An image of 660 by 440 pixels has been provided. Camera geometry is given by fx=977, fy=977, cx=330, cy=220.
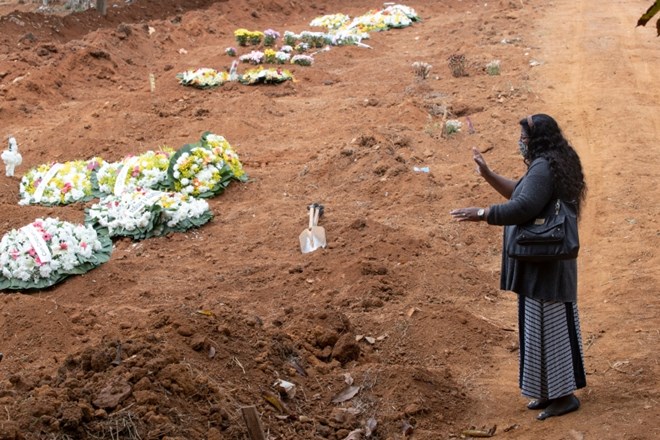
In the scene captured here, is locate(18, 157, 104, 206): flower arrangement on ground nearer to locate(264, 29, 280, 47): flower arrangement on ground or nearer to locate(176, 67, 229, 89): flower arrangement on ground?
locate(176, 67, 229, 89): flower arrangement on ground

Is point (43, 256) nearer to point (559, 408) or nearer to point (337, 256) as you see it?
point (337, 256)

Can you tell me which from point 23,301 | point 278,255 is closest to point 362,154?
point 278,255

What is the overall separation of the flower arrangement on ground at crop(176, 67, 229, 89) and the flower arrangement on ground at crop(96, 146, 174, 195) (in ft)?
16.3

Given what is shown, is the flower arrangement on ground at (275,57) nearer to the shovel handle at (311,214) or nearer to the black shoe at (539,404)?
the shovel handle at (311,214)

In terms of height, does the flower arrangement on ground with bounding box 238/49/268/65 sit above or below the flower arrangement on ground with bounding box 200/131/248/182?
below

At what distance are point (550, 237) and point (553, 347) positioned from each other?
0.69m

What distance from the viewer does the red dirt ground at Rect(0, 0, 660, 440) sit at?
538cm

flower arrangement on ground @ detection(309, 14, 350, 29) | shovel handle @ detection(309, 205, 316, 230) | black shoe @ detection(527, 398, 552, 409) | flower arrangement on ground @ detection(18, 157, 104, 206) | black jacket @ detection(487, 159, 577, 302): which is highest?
black jacket @ detection(487, 159, 577, 302)

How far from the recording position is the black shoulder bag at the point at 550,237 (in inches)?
207

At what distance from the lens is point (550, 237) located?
5.26 metres

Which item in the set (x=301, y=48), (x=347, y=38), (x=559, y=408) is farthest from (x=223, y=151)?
(x=347, y=38)

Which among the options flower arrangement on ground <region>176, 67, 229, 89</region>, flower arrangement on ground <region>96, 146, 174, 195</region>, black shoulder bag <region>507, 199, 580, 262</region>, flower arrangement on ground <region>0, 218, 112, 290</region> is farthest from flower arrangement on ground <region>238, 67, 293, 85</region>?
black shoulder bag <region>507, 199, 580, 262</region>

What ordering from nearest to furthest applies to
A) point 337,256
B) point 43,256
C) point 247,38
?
1. point 43,256
2. point 337,256
3. point 247,38

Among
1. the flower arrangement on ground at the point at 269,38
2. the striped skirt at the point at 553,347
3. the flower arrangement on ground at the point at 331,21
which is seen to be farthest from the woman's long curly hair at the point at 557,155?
the flower arrangement on ground at the point at 331,21
